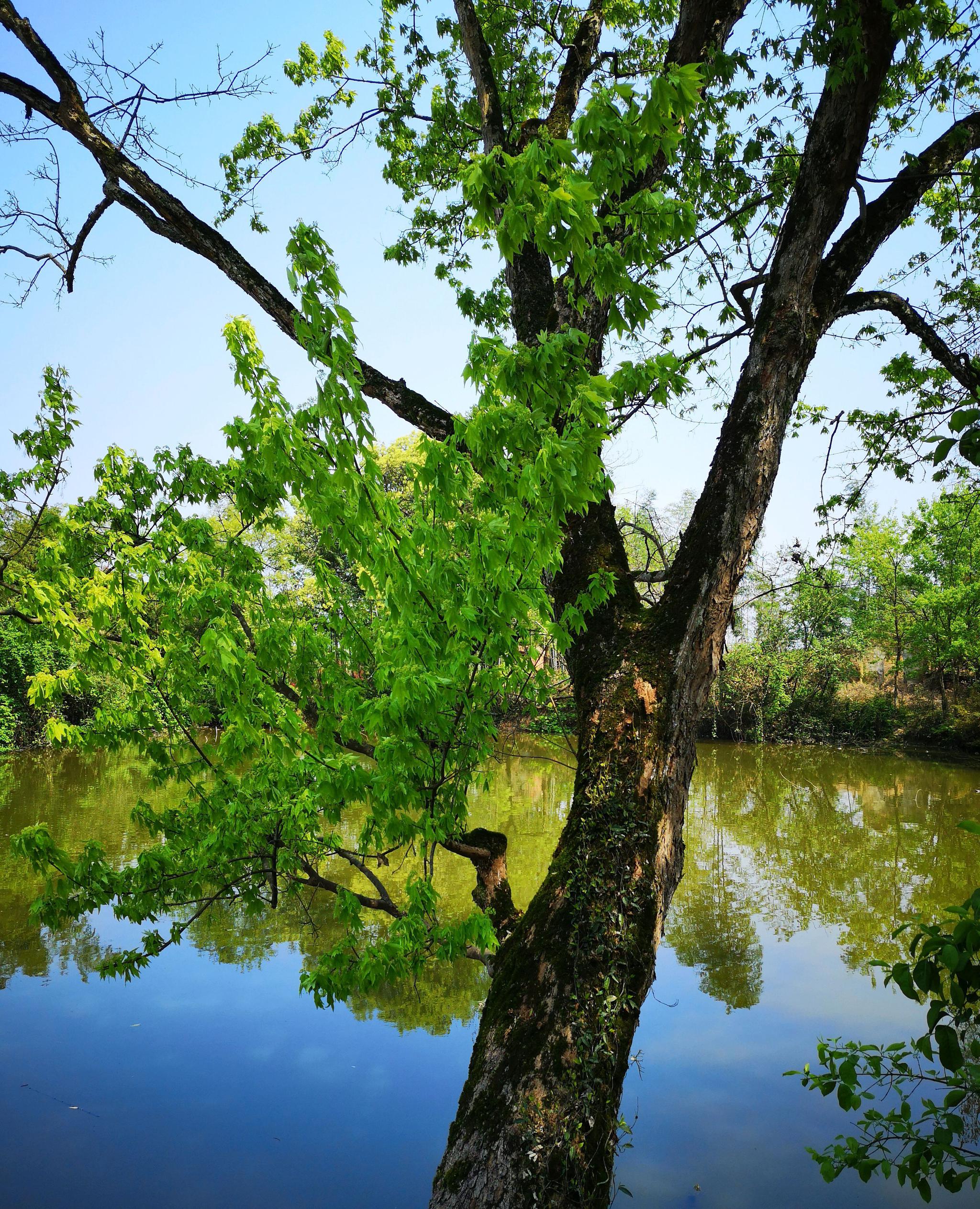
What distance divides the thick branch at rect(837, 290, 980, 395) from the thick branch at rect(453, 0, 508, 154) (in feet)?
8.37

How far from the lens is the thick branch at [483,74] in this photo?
4.95m

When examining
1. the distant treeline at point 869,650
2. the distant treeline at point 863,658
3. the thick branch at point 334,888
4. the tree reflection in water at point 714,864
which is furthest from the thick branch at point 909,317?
the distant treeline at point 869,650

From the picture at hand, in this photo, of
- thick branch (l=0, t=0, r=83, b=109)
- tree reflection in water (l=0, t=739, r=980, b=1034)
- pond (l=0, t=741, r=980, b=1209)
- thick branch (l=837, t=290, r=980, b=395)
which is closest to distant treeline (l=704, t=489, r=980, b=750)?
tree reflection in water (l=0, t=739, r=980, b=1034)

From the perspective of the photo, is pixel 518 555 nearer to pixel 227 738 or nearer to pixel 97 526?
pixel 227 738

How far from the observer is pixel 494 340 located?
3.05 metres

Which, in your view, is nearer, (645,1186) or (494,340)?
(494,340)

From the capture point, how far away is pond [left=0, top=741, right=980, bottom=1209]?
4262 mm

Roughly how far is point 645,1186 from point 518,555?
3.91m

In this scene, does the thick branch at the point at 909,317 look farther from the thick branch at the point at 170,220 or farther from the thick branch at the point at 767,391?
the thick branch at the point at 170,220

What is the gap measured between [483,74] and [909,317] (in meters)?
3.31

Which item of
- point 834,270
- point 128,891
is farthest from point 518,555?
point 128,891

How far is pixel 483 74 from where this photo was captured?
197 inches

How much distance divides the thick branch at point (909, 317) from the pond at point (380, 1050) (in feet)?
11.6

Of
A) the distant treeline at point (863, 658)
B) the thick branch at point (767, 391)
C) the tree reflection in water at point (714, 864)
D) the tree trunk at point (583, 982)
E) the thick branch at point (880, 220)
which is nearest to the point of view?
the tree trunk at point (583, 982)
